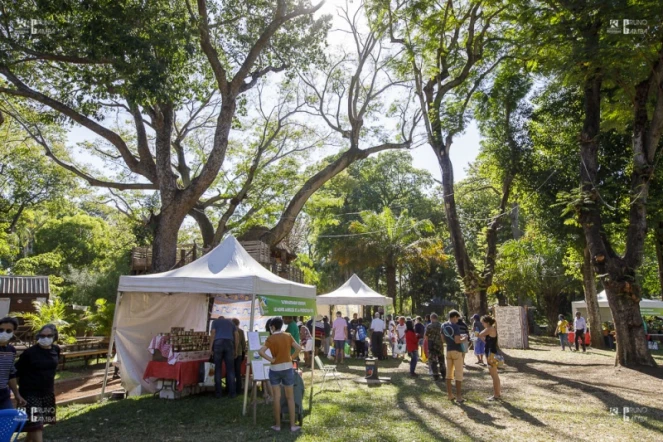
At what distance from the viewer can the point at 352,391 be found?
10125 mm

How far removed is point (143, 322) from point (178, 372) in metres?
2.51

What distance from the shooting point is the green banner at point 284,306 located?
8297mm

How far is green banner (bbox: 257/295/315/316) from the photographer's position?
8.30 meters

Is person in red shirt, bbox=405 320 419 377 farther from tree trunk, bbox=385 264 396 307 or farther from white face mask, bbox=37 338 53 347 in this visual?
tree trunk, bbox=385 264 396 307

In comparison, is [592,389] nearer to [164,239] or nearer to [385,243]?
[164,239]

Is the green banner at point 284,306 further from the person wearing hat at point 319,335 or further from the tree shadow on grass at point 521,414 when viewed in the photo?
the person wearing hat at point 319,335

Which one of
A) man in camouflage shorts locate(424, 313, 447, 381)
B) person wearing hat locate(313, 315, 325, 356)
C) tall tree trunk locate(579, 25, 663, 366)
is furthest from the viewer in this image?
person wearing hat locate(313, 315, 325, 356)

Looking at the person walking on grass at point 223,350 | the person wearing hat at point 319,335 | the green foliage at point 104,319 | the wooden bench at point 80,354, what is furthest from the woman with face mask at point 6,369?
the person wearing hat at point 319,335

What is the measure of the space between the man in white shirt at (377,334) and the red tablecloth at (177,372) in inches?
314

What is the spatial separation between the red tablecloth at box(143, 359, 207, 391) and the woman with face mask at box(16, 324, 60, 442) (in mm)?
3550

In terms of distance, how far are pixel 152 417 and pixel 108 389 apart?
345 centimetres

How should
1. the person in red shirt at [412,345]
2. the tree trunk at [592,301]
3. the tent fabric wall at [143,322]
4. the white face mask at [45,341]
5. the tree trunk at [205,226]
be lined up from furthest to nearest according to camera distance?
1. the tree trunk at [592,301]
2. the tree trunk at [205,226]
3. the person in red shirt at [412,345]
4. the tent fabric wall at [143,322]
5. the white face mask at [45,341]

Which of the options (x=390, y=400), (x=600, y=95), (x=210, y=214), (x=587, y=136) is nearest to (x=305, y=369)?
(x=390, y=400)

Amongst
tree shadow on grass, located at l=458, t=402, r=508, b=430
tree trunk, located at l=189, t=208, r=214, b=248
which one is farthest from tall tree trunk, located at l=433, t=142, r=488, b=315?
tree trunk, located at l=189, t=208, r=214, b=248
